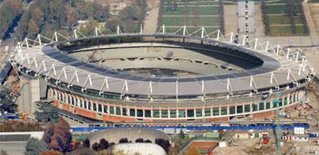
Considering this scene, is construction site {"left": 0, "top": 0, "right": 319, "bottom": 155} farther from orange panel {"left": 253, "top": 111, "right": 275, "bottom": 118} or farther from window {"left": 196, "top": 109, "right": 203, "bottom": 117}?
window {"left": 196, "top": 109, "right": 203, "bottom": 117}

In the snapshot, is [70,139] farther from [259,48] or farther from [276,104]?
[259,48]

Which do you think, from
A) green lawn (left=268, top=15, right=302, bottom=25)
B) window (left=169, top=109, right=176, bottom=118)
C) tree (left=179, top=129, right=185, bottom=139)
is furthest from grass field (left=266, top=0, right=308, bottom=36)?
tree (left=179, top=129, right=185, bottom=139)

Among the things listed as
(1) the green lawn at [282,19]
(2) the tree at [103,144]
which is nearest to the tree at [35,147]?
(2) the tree at [103,144]

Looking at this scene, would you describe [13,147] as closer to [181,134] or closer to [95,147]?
[95,147]

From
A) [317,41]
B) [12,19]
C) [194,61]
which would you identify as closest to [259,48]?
[194,61]

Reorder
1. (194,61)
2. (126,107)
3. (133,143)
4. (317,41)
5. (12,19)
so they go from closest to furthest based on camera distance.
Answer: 1. (133,143)
2. (126,107)
3. (194,61)
4. (317,41)
5. (12,19)

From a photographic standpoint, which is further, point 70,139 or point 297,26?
point 297,26
